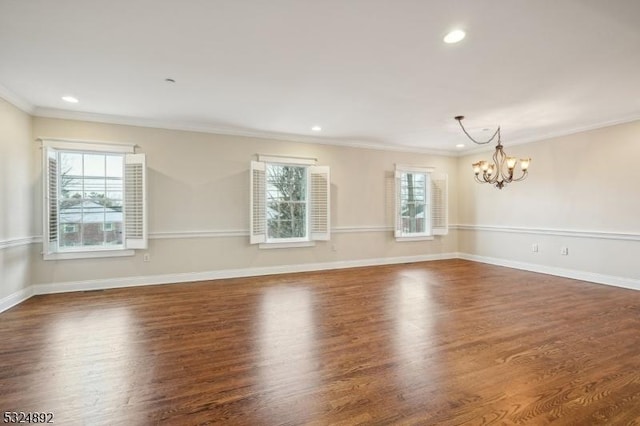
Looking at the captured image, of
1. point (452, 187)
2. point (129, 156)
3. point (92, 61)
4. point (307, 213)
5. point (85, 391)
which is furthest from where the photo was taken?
point (452, 187)

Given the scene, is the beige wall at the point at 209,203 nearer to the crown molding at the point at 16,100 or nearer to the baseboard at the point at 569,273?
the crown molding at the point at 16,100

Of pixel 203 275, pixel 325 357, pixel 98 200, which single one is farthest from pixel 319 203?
pixel 325 357

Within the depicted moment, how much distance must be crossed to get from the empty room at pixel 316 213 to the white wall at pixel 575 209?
33 mm

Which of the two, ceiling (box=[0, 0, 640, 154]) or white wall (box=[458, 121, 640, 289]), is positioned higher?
ceiling (box=[0, 0, 640, 154])

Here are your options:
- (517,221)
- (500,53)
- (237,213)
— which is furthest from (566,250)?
(237,213)

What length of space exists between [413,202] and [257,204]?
3615 millimetres

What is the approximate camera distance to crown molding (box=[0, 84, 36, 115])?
139 inches

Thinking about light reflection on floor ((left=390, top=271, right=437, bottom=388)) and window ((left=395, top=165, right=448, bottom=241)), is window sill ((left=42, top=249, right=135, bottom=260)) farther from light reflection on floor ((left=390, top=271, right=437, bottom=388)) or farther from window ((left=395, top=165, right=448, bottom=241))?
window ((left=395, top=165, right=448, bottom=241))

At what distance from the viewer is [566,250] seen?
208 inches

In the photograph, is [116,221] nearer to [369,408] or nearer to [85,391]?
[85,391]

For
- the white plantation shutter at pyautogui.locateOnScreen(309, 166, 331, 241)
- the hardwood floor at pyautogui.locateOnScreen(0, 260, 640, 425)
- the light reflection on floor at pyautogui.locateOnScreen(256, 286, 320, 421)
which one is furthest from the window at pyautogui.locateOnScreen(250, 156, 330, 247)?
the light reflection on floor at pyautogui.locateOnScreen(256, 286, 320, 421)

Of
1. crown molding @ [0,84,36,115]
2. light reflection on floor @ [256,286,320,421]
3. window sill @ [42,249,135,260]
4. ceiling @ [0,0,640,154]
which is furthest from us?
window sill @ [42,249,135,260]

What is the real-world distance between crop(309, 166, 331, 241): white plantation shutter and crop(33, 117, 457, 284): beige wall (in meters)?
0.28

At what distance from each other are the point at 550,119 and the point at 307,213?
412 centimetres
